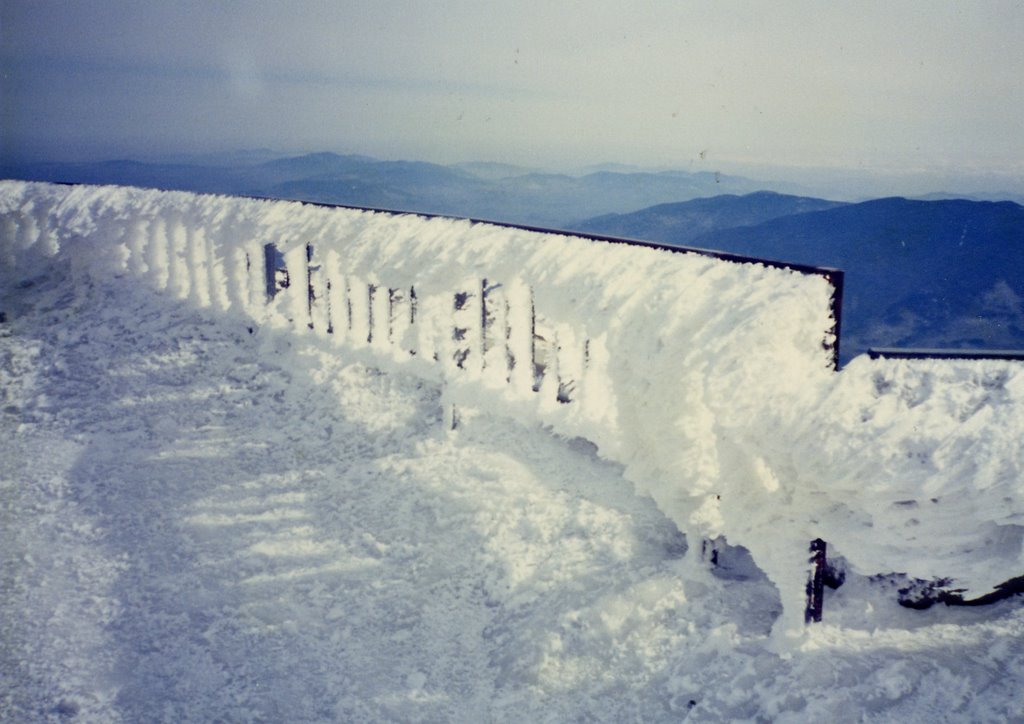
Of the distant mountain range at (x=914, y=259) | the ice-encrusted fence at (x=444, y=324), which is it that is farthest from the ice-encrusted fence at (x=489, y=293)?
the distant mountain range at (x=914, y=259)

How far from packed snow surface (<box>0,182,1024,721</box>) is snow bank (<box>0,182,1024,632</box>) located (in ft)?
0.08

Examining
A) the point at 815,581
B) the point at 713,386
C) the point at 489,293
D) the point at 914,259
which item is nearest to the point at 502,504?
the point at 489,293

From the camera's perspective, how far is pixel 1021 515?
13.1ft

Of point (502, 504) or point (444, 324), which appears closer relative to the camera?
point (502, 504)

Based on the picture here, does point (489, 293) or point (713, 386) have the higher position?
point (489, 293)

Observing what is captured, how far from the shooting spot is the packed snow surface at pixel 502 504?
4.37m

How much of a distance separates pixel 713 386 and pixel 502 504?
298 centimetres

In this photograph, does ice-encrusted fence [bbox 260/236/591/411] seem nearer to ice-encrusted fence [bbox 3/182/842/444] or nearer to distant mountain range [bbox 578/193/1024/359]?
ice-encrusted fence [bbox 3/182/842/444]

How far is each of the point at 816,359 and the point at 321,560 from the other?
531 cm

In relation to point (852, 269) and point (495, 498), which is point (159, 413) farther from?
point (852, 269)

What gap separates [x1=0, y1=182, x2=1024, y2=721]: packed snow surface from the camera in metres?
4.37

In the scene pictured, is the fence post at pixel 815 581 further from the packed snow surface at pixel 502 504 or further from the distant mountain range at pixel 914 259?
the distant mountain range at pixel 914 259

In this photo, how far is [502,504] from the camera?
6.94 meters

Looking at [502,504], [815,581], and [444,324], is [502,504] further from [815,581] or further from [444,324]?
[815,581]
